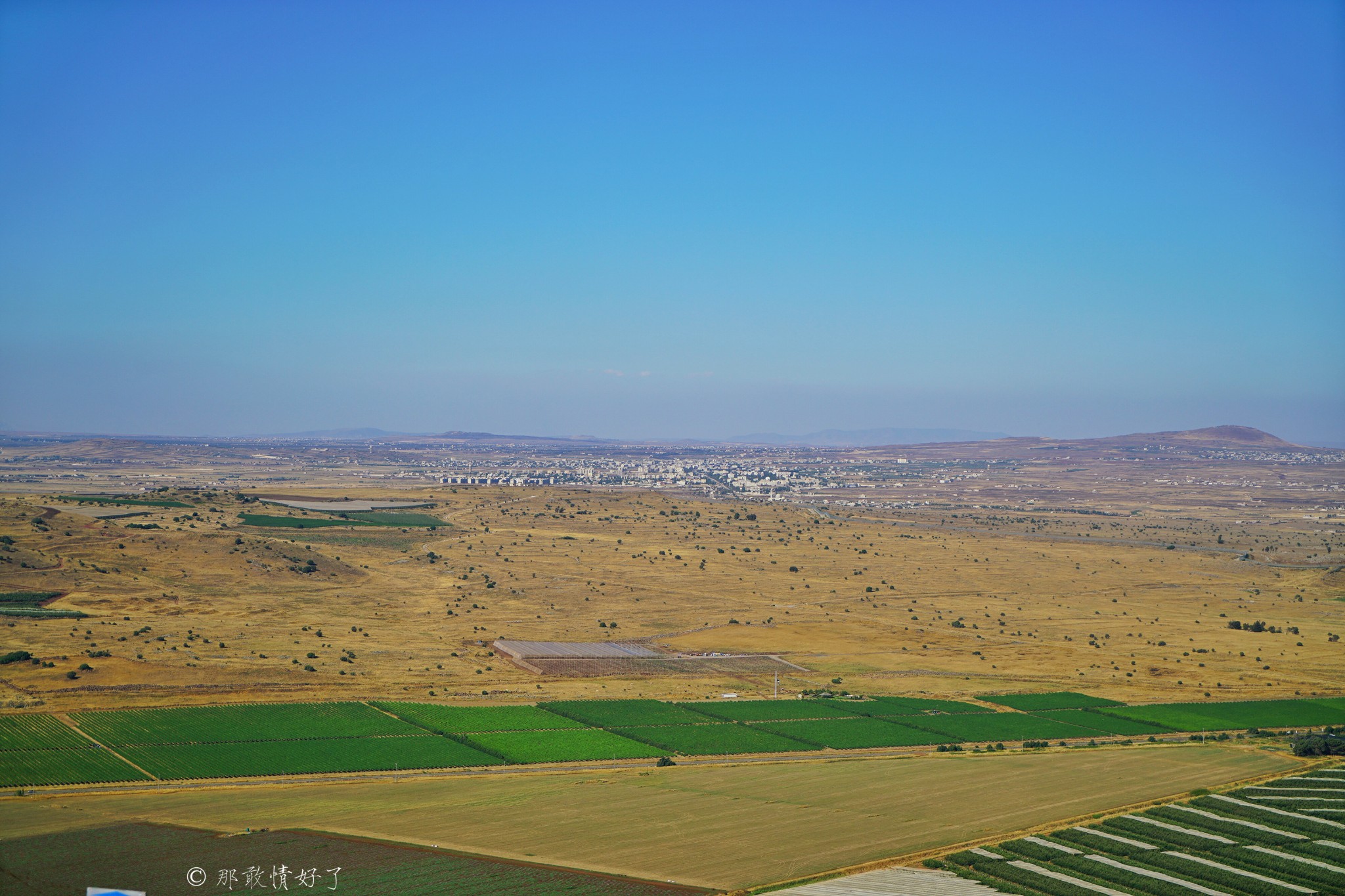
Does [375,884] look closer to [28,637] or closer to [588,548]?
[28,637]

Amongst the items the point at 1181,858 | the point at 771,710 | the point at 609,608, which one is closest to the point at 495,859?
the point at 1181,858

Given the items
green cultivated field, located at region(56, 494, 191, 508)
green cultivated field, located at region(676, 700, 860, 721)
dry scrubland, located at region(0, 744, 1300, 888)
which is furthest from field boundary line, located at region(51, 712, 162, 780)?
green cultivated field, located at region(56, 494, 191, 508)

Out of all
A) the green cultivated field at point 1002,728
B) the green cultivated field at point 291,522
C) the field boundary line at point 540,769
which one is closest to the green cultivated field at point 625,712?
the field boundary line at point 540,769

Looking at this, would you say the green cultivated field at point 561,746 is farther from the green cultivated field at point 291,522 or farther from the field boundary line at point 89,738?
the green cultivated field at point 291,522

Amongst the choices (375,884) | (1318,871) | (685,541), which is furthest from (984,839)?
(685,541)

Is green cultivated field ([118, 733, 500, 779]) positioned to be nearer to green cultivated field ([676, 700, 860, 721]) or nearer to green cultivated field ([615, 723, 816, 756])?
green cultivated field ([615, 723, 816, 756])

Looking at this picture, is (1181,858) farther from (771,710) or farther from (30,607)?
(30,607)
